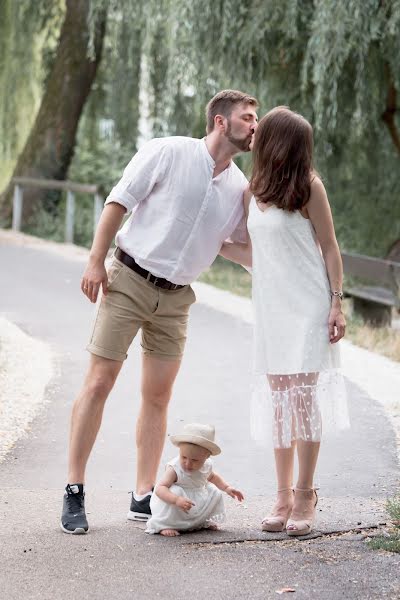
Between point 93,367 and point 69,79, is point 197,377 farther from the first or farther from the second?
point 69,79

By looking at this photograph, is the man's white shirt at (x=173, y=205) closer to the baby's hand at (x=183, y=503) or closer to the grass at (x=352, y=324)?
the baby's hand at (x=183, y=503)

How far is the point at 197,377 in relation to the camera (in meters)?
8.80

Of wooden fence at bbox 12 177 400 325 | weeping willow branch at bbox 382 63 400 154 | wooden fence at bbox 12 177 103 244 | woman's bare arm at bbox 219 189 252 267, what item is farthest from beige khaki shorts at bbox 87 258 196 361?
wooden fence at bbox 12 177 103 244

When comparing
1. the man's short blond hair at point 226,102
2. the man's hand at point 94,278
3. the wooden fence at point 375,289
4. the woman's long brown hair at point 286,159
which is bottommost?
the wooden fence at point 375,289

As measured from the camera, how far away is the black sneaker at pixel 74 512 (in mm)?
4901

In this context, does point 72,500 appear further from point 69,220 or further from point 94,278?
point 69,220

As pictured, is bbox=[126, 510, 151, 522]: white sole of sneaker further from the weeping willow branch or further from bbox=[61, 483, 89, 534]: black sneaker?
the weeping willow branch

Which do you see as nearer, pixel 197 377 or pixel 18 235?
pixel 197 377

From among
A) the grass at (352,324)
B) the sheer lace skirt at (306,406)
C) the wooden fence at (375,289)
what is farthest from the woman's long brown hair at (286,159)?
the wooden fence at (375,289)

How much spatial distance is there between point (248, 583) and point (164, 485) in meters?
0.76

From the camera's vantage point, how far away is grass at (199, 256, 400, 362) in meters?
10.9

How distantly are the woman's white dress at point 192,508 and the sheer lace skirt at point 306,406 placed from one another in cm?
35

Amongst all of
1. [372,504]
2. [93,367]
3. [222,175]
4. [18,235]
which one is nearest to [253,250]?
[222,175]

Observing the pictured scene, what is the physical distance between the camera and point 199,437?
484cm
